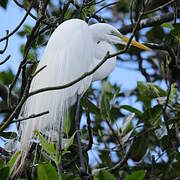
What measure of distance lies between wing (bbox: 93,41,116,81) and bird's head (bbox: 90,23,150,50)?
73 millimetres

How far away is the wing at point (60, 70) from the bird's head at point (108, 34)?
0.05 meters

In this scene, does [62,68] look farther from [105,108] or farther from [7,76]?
[7,76]

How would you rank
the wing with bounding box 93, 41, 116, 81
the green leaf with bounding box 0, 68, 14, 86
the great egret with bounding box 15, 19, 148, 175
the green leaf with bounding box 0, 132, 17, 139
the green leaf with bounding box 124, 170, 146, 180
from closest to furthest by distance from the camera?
the green leaf with bounding box 124, 170, 146, 180, the green leaf with bounding box 0, 132, 17, 139, the great egret with bounding box 15, 19, 148, 175, the wing with bounding box 93, 41, 116, 81, the green leaf with bounding box 0, 68, 14, 86

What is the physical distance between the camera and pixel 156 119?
2117 mm

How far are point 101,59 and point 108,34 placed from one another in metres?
0.13

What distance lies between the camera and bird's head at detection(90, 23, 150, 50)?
218cm

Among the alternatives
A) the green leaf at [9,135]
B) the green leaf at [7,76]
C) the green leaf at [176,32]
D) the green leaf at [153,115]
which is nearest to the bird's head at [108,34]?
the green leaf at [176,32]

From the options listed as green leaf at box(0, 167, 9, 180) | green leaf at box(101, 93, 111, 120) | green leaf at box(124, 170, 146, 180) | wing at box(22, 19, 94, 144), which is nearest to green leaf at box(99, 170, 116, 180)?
green leaf at box(124, 170, 146, 180)

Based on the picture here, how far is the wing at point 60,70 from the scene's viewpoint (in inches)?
79.2

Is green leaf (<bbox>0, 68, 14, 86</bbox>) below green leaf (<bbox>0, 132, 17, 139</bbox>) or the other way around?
the other way around

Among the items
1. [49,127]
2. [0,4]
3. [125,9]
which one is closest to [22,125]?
[49,127]

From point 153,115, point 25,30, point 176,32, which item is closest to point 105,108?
point 153,115

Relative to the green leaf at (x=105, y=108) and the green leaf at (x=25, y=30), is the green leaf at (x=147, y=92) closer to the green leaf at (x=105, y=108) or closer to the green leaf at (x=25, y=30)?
the green leaf at (x=105, y=108)

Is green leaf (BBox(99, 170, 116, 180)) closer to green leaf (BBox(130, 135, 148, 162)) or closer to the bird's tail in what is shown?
the bird's tail
